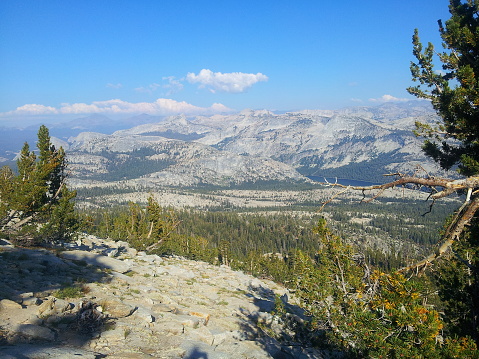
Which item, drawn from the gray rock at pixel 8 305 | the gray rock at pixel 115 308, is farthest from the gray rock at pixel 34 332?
the gray rock at pixel 115 308

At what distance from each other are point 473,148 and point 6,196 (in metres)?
42.1

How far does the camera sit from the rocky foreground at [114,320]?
37.2 ft

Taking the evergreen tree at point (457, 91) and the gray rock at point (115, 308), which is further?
the gray rock at point (115, 308)

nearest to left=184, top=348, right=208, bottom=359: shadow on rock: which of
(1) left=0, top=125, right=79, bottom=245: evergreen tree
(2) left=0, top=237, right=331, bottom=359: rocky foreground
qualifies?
(2) left=0, top=237, right=331, bottom=359: rocky foreground

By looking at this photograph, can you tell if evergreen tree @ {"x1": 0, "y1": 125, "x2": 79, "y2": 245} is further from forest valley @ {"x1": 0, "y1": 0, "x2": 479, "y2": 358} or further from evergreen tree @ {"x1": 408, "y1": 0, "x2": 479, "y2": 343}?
evergreen tree @ {"x1": 408, "y1": 0, "x2": 479, "y2": 343}

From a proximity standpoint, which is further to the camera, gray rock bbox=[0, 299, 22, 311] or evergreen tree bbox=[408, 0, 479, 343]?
gray rock bbox=[0, 299, 22, 311]

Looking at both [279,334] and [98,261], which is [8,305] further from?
[279,334]

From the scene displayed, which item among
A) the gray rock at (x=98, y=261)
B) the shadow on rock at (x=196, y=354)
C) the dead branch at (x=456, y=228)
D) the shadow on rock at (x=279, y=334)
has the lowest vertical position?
the shadow on rock at (x=279, y=334)

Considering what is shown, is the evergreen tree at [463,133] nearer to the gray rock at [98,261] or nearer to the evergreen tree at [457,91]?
the evergreen tree at [457,91]

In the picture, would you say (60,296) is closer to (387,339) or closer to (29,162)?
(387,339)

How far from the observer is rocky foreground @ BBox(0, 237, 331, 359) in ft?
37.2

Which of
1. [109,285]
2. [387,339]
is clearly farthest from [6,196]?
[387,339]

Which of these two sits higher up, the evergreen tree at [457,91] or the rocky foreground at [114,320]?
the evergreen tree at [457,91]

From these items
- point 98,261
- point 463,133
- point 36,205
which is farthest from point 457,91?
point 36,205
